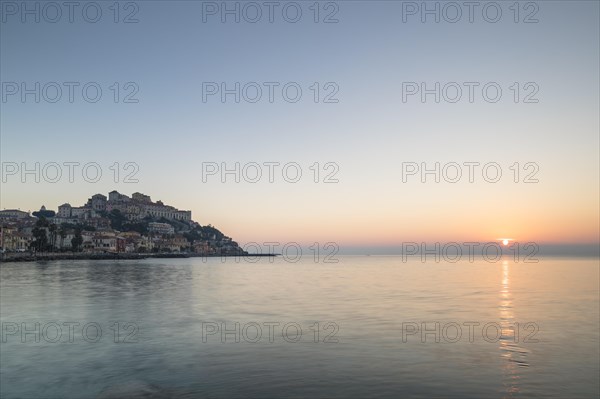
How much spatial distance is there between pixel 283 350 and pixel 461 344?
10.1 m

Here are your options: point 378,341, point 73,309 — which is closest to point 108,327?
point 73,309

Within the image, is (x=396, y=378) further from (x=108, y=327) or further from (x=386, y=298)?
(x=386, y=298)

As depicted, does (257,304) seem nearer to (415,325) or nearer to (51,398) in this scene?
(415,325)

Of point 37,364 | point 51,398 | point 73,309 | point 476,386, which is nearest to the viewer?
point 51,398

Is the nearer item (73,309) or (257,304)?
(73,309)

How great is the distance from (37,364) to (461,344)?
70.3ft

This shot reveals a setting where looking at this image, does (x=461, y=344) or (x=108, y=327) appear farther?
(x=108, y=327)

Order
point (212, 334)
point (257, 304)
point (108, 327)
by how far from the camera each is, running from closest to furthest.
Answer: point (212, 334) → point (108, 327) → point (257, 304)

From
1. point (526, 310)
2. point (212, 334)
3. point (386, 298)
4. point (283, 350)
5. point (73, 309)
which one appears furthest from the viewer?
point (386, 298)

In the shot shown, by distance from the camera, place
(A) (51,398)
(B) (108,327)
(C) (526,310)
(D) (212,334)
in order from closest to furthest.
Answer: (A) (51,398) → (D) (212,334) → (B) (108,327) → (C) (526,310)

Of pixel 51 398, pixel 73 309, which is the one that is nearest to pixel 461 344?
pixel 51 398

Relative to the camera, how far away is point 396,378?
1972 cm

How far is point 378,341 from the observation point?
2770 centimetres

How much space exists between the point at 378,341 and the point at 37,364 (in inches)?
684
